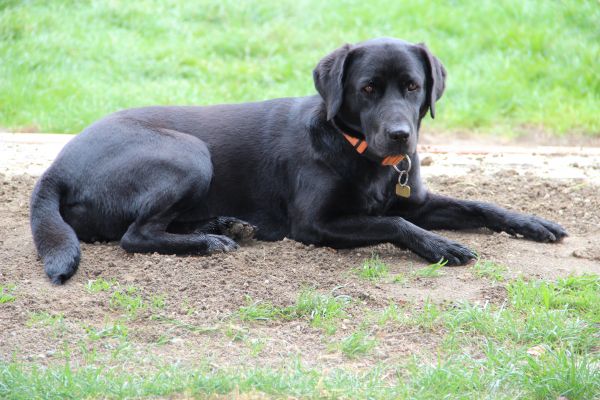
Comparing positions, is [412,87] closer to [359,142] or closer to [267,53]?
[359,142]

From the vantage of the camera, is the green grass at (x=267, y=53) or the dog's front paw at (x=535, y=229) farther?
the green grass at (x=267, y=53)

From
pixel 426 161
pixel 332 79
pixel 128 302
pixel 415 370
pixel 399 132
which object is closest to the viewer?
pixel 415 370

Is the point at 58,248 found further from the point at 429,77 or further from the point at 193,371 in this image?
the point at 429,77

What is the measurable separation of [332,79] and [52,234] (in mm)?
1720

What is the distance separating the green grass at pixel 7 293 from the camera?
4051 mm

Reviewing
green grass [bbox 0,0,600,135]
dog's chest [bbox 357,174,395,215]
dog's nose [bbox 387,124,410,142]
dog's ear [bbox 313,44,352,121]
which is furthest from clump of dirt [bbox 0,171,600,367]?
green grass [bbox 0,0,600,135]

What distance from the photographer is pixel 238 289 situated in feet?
13.9

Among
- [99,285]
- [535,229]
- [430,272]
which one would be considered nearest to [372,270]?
[430,272]

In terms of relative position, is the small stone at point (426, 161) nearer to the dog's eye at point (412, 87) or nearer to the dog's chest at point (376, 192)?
the dog's chest at point (376, 192)

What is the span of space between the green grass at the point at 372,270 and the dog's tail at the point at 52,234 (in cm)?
142

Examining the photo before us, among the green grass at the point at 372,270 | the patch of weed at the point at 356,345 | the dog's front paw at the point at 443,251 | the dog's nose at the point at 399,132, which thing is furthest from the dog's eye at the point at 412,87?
the patch of weed at the point at 356,345

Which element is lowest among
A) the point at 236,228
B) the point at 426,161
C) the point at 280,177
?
the point at 426,161

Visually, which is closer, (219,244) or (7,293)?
(7,293)

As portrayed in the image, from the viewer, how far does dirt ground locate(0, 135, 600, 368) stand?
142 inches
